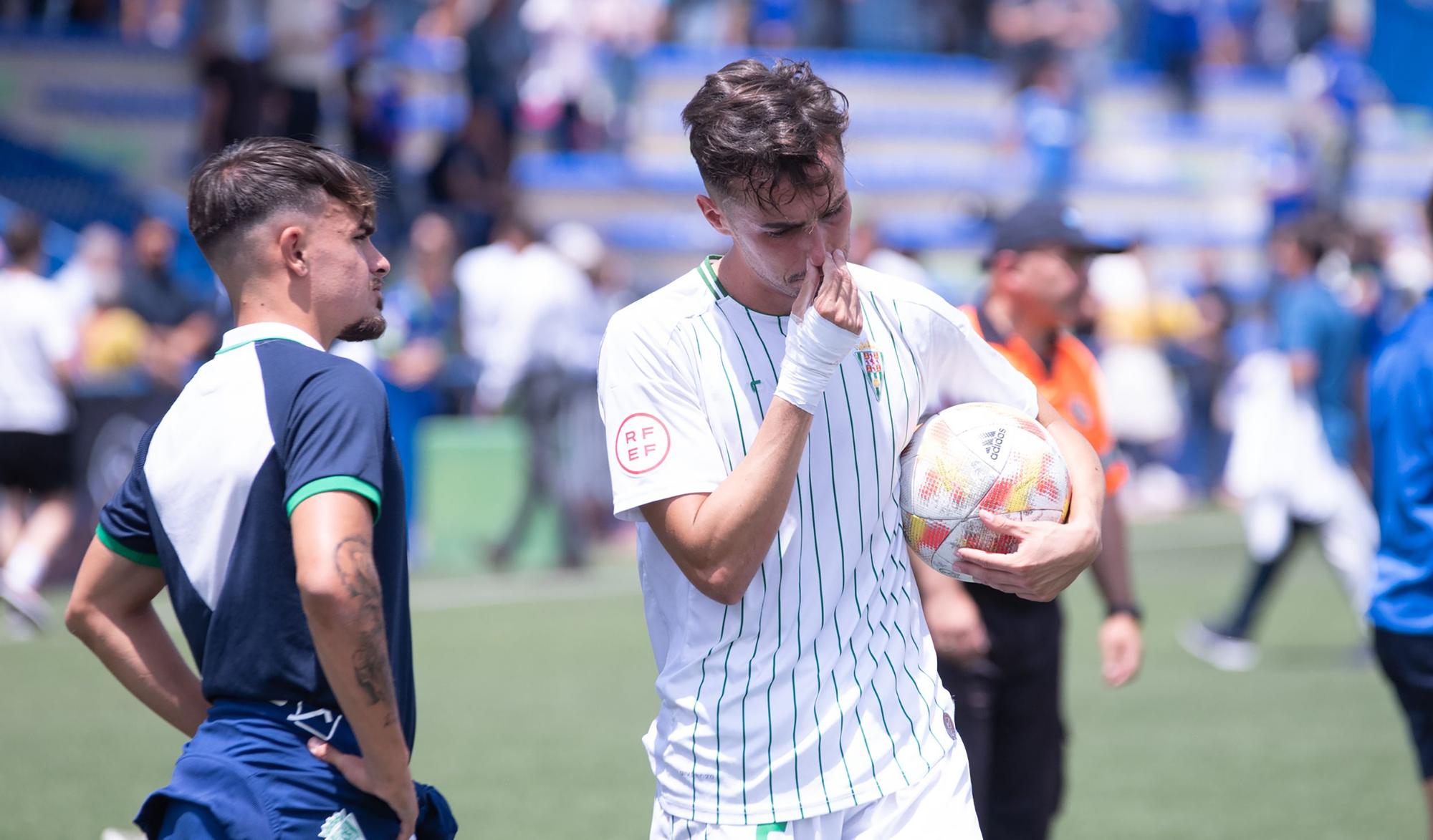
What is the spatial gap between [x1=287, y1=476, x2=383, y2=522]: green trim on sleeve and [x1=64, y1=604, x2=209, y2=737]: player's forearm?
2.16ft

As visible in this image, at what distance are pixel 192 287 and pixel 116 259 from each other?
196 centimetres

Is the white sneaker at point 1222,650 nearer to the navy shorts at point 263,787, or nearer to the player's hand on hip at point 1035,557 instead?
the player's hand on hip at point 1035,557

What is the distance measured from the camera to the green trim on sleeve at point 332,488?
262cm

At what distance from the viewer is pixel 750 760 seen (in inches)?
116

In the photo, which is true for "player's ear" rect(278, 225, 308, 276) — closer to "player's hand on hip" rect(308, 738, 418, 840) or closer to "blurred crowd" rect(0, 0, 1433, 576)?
"player's hand on hip" rect(308, 738, 418, 840)

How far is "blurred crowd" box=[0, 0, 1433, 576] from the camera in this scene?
12.7 m

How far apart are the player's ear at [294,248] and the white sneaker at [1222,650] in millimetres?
7643

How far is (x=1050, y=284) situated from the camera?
4.77 meters

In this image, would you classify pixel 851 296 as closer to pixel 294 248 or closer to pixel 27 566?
pixel 294 248

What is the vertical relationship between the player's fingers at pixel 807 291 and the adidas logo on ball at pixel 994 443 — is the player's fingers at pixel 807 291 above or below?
above

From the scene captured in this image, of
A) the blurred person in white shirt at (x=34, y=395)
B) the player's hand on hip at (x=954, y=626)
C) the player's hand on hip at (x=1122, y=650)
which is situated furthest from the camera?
the blurred person in white shirt at (x=34, y=395)

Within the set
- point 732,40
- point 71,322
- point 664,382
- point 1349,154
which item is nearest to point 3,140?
point 71,322

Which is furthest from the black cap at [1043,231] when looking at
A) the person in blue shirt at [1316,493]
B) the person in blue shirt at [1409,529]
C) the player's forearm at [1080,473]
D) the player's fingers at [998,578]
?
the person in blue shirt at [1316,493]

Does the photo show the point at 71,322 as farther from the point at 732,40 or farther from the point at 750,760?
the point at 732,40
